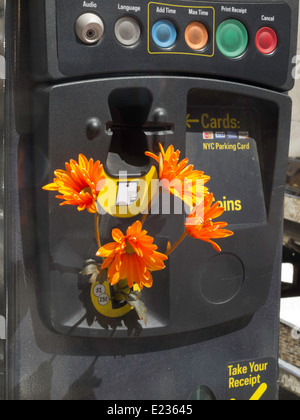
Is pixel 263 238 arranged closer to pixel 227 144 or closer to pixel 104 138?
pixel 227 144

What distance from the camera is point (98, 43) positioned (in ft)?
3.98

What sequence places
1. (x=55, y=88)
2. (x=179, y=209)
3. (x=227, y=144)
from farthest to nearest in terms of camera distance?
(x=227, y=144) → (x=179, y=209) → (x=55, y=88)

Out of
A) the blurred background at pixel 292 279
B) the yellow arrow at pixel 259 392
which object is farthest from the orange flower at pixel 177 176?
the blurred background at pixel 292 279

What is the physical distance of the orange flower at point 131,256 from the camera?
1.16 m

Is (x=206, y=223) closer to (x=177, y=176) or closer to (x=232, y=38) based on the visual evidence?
(x=177, y=176)

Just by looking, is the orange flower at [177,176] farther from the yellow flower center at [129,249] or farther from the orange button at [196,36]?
the orange button at [196,36]

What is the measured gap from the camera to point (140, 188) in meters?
1.28

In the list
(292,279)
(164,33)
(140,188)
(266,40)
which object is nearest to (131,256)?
(140,188)

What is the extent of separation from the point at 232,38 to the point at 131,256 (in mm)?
557

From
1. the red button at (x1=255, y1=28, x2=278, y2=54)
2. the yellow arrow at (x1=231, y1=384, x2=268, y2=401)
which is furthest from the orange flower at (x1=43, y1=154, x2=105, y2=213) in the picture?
the yellow arrow at (x1=231, y1=384, x2=268, y2=401)

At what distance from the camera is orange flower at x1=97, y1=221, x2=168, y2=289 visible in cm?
116

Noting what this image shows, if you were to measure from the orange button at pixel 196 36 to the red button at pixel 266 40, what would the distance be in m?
0.13
